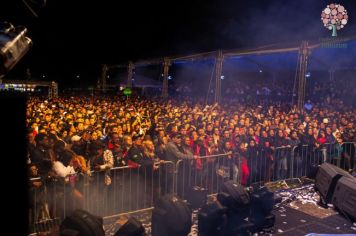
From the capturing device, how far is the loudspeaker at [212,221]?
5.05 meters

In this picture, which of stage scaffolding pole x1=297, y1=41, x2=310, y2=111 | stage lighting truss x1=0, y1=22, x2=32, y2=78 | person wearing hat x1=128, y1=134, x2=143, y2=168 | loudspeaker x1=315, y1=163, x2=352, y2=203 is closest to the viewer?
stage lighting truss x1=0, y1=22, x2=32, y2=78

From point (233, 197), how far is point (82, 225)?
7.79 feet

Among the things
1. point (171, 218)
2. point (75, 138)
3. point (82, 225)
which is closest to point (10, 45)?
point (82, 225)

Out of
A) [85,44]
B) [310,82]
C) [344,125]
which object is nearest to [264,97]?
[310,82]

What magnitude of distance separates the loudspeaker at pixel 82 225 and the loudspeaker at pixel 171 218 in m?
0.93

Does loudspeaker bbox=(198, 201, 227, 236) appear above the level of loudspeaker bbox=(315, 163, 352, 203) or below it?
below

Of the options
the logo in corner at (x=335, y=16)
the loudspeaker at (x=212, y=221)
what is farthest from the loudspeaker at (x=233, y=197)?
the logo in corner at (x=335, y=16)

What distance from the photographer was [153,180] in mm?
6902

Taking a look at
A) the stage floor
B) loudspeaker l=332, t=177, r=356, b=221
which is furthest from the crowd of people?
loudspeaker l=332, t=177, r=356, b=221

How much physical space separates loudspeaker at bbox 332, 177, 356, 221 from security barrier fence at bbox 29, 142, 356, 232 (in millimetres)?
2561

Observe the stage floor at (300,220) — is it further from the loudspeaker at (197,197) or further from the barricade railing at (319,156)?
the barricade railing at (319,156)

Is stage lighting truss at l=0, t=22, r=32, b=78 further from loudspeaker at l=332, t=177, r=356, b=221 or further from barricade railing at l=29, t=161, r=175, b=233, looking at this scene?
loudspeaker at l=332, t=177, r=356, b=221

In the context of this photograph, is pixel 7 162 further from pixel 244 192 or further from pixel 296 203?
pixel 296 203

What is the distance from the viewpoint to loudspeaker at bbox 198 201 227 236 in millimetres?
5051
